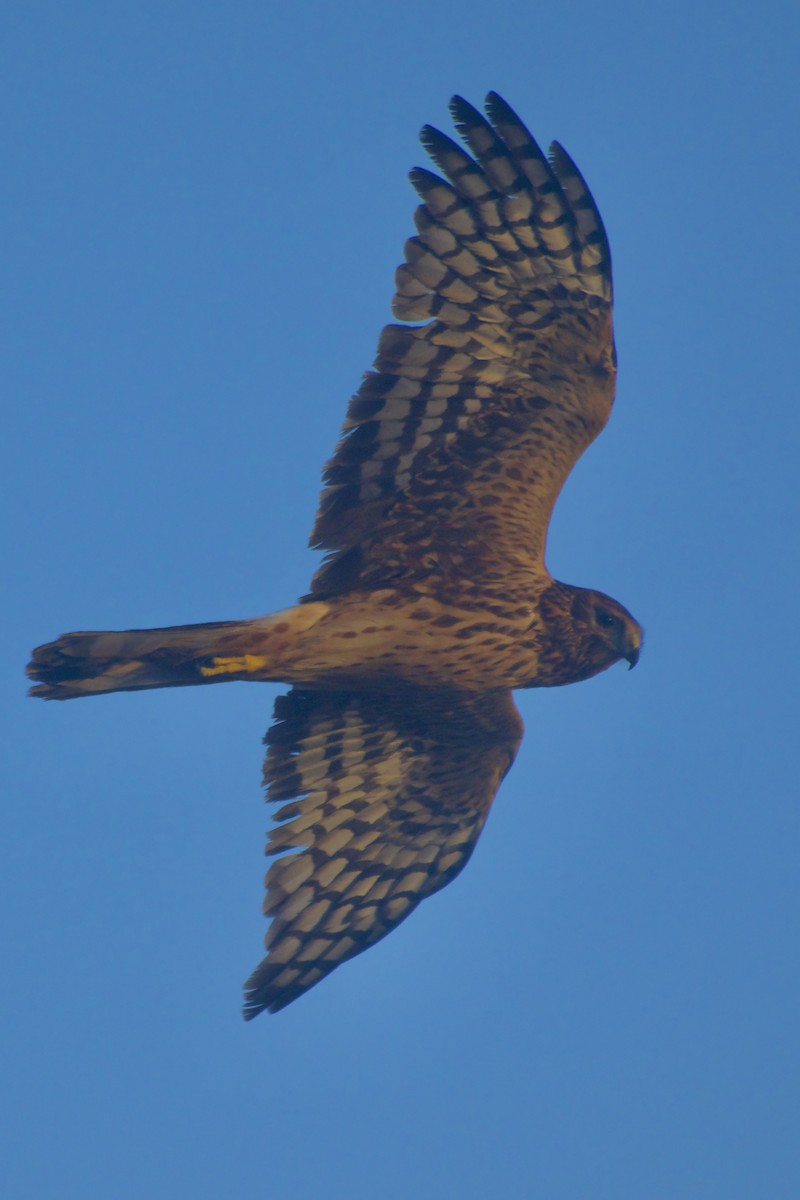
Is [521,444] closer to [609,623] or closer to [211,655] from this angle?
[609,623]

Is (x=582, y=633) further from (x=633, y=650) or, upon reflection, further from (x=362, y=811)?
(x=362, y=811)

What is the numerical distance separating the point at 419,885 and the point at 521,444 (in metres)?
2.69

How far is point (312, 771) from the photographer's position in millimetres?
9516

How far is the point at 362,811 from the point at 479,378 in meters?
2.69

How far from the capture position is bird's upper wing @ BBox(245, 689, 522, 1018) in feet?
30.6

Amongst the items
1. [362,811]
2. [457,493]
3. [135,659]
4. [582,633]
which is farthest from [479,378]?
[362,811]

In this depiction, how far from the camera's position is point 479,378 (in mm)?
8297

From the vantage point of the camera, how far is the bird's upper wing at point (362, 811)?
367 inches

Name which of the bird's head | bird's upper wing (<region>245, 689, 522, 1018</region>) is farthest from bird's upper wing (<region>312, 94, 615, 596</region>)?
bird's upper wing (<region>245, 689, 522, 1018</region>)

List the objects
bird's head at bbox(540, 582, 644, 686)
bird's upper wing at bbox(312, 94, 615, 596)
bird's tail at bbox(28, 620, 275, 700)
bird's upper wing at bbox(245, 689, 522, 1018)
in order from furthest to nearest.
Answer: bird's upper wing at bbox(245, 689, 522, 1018) < bird's head at bbox(540, 582, 644, 686) < bird's tail at bbox(28, 620, 275, 700) < bird's upper wing at bbox(312, 94, 615, 596)

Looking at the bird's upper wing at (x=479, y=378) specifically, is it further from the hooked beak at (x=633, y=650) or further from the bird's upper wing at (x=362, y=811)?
the bird's upper wing at (x=362, y=811)

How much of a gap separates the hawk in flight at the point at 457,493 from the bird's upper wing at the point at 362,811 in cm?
8

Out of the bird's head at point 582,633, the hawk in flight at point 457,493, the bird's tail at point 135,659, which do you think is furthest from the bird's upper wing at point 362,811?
the bird's tail at point 135,659

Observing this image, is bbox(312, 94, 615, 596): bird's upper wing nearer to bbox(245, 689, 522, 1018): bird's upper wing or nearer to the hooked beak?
the hooked beak
